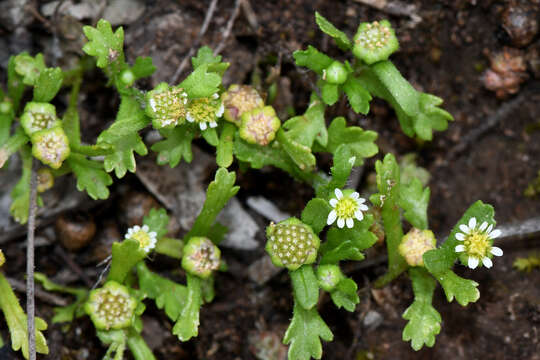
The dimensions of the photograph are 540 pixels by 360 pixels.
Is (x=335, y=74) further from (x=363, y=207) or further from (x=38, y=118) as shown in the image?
(x=38, y=118)

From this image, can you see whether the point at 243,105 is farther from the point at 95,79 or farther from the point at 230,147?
the point at 95,79

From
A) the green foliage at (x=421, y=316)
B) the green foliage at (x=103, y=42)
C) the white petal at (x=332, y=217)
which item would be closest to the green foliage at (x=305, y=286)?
the white petal at (x=332, y=217)

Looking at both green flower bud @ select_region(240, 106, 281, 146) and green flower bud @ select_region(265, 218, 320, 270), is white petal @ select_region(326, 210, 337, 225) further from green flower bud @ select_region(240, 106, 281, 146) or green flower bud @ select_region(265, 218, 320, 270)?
green flower bud @ select_region(240, 106, 281, 146)

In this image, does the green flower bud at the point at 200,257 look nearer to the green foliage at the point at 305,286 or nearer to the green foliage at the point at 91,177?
the green foliage at the point at 305,286

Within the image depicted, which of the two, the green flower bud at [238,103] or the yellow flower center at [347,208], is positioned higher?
the green flower bud at [238,103]

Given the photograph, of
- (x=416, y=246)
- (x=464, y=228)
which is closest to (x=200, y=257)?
(x=416, y=246)

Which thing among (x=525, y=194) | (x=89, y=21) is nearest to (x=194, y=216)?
(x=89, y=21)
